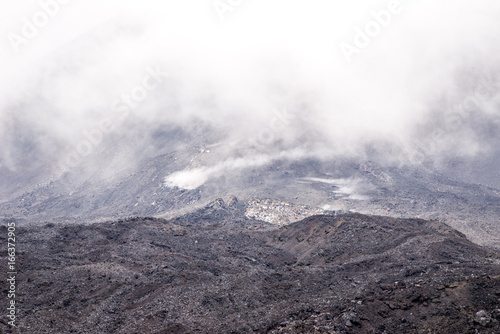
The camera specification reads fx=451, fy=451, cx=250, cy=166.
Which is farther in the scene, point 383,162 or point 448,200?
point 383,162

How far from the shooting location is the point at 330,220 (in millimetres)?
58719

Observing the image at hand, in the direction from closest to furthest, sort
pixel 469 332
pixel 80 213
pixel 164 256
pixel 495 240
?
pixel 469 332 → pixel 164 256 → pixel 495 240 → pixel 80 213

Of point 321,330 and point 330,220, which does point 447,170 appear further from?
point 321,330

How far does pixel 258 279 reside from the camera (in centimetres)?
3800

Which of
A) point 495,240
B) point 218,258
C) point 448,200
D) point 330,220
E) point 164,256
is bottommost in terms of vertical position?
point 448,200

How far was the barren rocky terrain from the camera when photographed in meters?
24.3

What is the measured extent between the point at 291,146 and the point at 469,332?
11475 centimetres

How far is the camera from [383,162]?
133 m

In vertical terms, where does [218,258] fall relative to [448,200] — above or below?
above

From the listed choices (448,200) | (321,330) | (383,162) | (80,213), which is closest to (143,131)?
(80,213)

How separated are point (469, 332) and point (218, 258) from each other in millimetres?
31728

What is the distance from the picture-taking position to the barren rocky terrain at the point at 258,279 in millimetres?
24312

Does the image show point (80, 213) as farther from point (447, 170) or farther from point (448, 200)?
point (447, 170)

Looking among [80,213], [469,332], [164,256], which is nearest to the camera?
[469,332]
